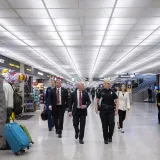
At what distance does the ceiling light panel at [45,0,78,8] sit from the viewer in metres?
5.22

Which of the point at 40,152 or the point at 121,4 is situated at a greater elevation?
the point at 121,4

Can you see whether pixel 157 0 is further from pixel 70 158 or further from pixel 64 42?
pixel 64 42

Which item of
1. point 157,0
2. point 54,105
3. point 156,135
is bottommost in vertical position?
point 156,135

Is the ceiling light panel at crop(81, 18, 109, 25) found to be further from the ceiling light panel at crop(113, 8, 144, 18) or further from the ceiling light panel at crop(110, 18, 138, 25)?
the ceiling light panel at crop(113, 8, 144, 18)

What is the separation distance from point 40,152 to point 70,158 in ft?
2.46

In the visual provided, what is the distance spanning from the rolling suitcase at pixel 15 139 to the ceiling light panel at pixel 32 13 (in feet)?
8.80

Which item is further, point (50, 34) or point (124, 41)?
point (124, 41)

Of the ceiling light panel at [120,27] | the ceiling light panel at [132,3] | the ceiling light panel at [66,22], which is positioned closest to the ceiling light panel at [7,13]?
the ceiling light panel at [66,22]

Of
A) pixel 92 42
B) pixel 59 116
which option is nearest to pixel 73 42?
pixel 92 42

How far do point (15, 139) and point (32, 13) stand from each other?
10.0ft

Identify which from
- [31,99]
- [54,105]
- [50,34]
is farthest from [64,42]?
[31,99]

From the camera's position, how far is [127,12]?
598 cm

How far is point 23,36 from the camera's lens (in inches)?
340

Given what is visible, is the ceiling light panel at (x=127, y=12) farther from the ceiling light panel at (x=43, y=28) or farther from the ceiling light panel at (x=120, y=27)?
the ceiling light panel at (x=43, y=28)
